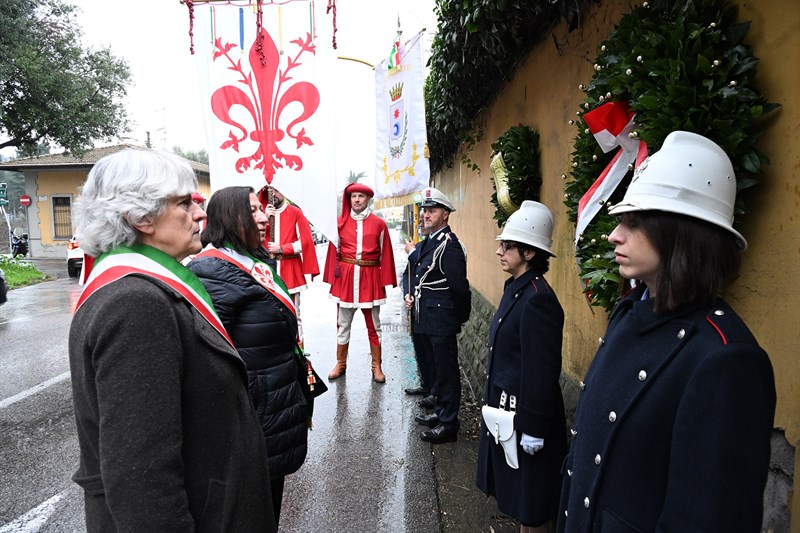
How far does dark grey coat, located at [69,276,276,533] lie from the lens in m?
1.24

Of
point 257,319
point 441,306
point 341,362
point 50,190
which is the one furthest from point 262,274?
point 50,190

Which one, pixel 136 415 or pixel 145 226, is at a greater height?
pixel 145 226

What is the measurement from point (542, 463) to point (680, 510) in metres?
1.23

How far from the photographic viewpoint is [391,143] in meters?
4.89

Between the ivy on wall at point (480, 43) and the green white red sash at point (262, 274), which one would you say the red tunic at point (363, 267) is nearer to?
the ivy on wall at point (480, 43)

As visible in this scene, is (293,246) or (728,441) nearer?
(728,441)

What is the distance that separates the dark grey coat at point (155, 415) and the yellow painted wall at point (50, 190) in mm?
30166

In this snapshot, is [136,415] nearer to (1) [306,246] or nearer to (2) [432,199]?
(2) [432,199]

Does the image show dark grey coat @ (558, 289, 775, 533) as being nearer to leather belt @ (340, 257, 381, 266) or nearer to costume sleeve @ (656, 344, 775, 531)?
costume sleeve @ (656, 344, 775, 531)

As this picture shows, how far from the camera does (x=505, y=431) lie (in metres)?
2.40

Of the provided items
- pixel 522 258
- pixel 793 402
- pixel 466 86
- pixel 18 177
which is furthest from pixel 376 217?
pixel 18 177

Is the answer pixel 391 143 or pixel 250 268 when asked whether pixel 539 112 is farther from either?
pixel 250 268

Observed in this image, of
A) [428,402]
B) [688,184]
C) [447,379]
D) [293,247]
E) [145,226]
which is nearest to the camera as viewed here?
[688,184]

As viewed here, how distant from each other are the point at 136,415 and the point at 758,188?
1.93m
